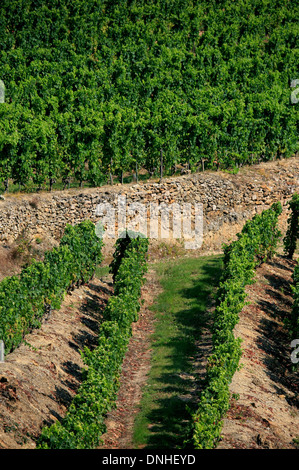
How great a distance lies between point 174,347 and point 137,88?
948 inches

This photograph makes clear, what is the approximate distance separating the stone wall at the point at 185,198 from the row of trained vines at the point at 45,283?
15.4ft

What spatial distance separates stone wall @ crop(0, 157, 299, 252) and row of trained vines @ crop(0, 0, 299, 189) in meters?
1.32

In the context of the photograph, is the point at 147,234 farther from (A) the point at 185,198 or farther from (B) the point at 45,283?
(B) the point at 45,283

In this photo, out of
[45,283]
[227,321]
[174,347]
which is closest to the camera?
[227,321]

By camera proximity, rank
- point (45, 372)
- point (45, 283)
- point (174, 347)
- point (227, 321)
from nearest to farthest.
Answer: point (45, 372) → point (227, 321) → point (45, 283) → point (174, 347)

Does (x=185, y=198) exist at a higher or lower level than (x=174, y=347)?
higher

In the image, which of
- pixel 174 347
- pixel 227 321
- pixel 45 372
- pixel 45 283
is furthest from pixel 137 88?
pixel 45 372

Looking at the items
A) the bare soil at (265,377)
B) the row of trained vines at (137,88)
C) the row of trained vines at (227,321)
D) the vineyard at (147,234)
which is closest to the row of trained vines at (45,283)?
the vineyard at (147,234)

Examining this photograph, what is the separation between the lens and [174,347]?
105 ft

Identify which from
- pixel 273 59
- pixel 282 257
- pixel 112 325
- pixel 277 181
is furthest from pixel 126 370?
pixel 273 59

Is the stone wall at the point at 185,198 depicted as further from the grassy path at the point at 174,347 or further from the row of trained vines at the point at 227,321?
the grassy path at the point at 174,347

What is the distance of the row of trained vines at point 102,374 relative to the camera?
21.9 m

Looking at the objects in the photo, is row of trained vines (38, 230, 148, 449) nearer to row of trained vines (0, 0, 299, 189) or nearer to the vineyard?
the vineyard

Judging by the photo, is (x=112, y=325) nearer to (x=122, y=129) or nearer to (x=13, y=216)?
(x=13, y=216)
